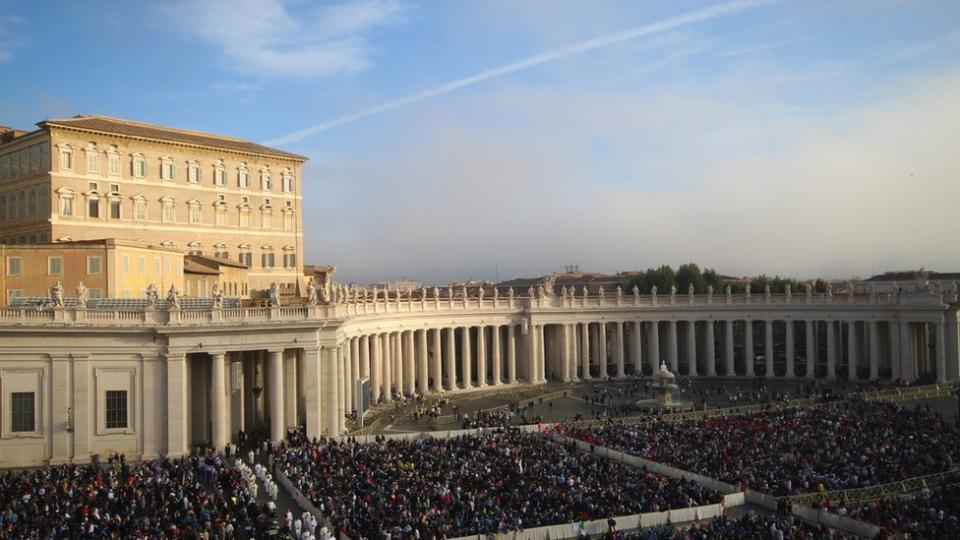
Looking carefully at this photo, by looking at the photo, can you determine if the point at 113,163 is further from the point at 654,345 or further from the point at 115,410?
the point at 654,345

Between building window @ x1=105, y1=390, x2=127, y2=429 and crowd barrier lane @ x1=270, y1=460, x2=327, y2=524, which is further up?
building window @ x1=105, y1=390, x2=127, y2=429

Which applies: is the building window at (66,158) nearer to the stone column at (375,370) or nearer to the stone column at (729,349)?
the stone column at (375,370)

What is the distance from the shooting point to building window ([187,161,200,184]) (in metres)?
71.4

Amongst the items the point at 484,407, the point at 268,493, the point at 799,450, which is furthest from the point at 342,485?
the point at 484,407

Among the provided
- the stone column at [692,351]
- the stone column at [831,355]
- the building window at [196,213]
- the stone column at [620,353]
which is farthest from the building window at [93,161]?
the stone column at [831,355]

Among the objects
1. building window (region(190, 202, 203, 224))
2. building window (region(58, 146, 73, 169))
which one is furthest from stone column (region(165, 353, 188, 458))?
building window (region(190, 202, 203, 224))

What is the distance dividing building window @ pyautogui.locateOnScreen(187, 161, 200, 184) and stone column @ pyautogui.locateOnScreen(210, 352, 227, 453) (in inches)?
1193

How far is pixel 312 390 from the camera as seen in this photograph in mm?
47844

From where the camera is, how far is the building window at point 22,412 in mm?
42344

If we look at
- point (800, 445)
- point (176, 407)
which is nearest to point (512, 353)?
point (800, 445)

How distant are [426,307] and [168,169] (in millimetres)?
24533

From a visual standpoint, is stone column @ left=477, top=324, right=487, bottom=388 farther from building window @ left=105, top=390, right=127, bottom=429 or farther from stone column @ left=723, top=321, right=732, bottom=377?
building window @ left=105, top=390, right=127, bottom=429

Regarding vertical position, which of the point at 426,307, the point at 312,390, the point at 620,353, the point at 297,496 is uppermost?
the point at 426,307

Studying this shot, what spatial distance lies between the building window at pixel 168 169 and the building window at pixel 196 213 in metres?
2.89
